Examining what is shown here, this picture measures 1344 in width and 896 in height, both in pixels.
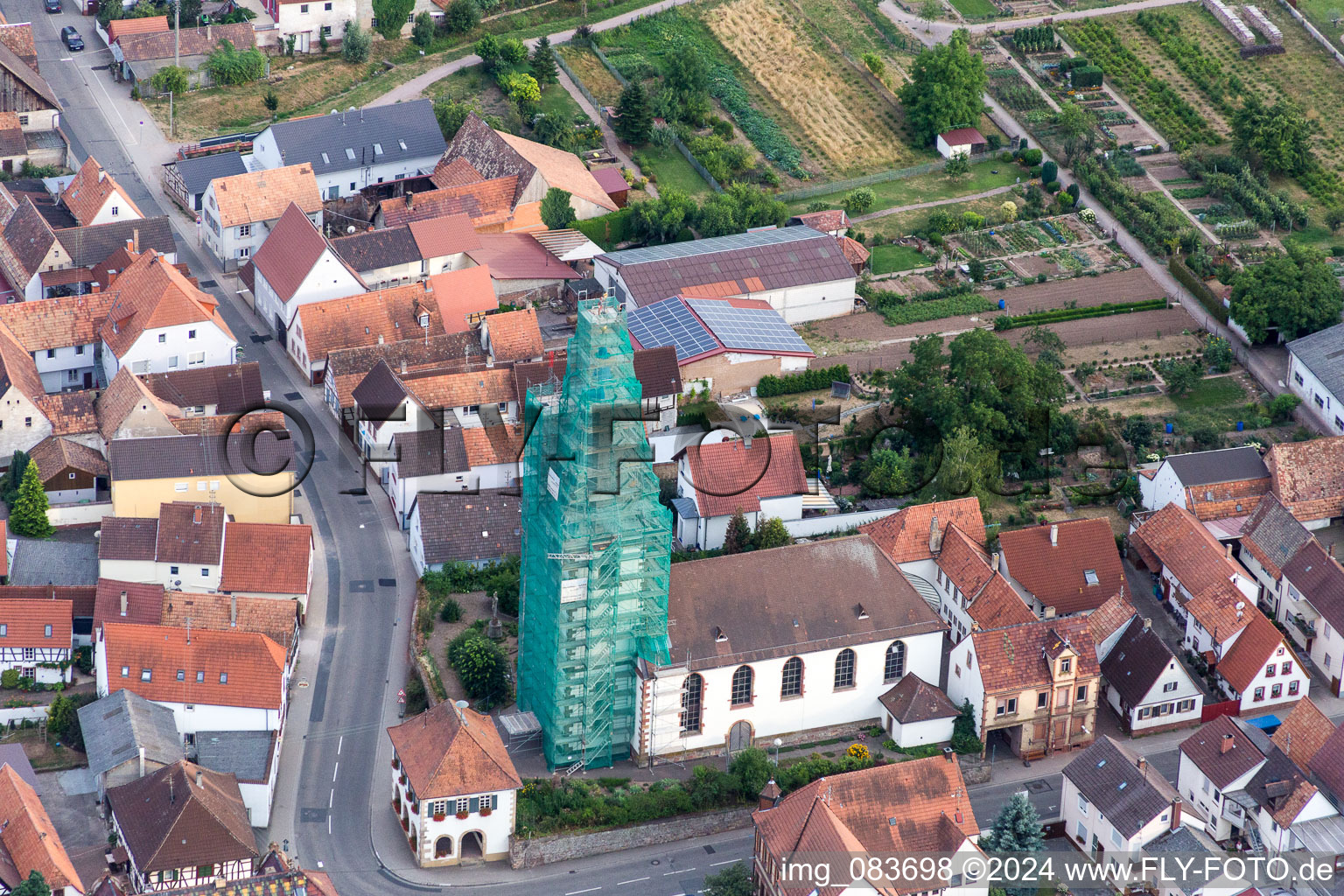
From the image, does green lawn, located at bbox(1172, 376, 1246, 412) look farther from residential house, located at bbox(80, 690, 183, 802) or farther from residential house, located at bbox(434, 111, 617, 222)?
residential house, located at bbox(80, 690, 183, 802)

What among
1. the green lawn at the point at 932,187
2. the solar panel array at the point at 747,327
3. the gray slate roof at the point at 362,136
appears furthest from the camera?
the green lawn at the point at 932,187

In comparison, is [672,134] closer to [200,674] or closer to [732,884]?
[200,674]

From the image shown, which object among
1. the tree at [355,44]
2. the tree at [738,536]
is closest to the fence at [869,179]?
the tree at [355,44]

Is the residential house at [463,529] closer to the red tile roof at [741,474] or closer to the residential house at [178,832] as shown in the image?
the red tile roof at [741,474]

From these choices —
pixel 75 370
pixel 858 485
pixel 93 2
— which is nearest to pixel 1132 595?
pixel 858 485

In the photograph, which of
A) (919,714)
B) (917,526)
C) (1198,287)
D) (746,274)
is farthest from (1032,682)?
(1198,287)

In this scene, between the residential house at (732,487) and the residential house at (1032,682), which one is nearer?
the residential house at (1032,682)

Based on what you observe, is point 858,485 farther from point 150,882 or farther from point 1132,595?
point 150,882
